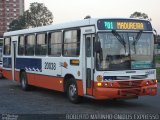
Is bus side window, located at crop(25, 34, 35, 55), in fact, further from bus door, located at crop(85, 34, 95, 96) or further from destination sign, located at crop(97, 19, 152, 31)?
destination sign, located at crop(97, 19, 152, 31)

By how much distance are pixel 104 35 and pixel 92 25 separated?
23.4 inches

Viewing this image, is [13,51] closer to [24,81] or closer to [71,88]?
[24,81]

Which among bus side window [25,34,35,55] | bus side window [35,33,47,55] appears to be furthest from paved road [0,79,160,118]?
bus side window [25,34,35,55]

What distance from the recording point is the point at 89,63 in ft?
43.6

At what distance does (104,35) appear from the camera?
1288 cm

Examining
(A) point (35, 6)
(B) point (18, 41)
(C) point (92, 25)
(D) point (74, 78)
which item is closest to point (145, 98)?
(D) point (74, 78)

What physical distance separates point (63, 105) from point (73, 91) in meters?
0.67

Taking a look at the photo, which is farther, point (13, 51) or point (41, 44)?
point (13, 51)

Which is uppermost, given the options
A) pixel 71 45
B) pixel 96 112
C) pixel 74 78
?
pixel 71 45

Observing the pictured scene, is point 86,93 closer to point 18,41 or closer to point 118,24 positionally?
point 118,24

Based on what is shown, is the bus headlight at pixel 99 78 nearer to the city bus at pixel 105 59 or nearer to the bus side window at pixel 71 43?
the city bus at pixel 105 59

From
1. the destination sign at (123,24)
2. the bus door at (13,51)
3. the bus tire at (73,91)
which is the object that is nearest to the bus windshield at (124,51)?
the destination sign at (123,24)

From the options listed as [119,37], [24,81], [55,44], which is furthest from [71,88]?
[24,81]

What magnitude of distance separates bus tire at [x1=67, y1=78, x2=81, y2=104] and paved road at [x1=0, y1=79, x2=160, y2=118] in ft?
0.64
